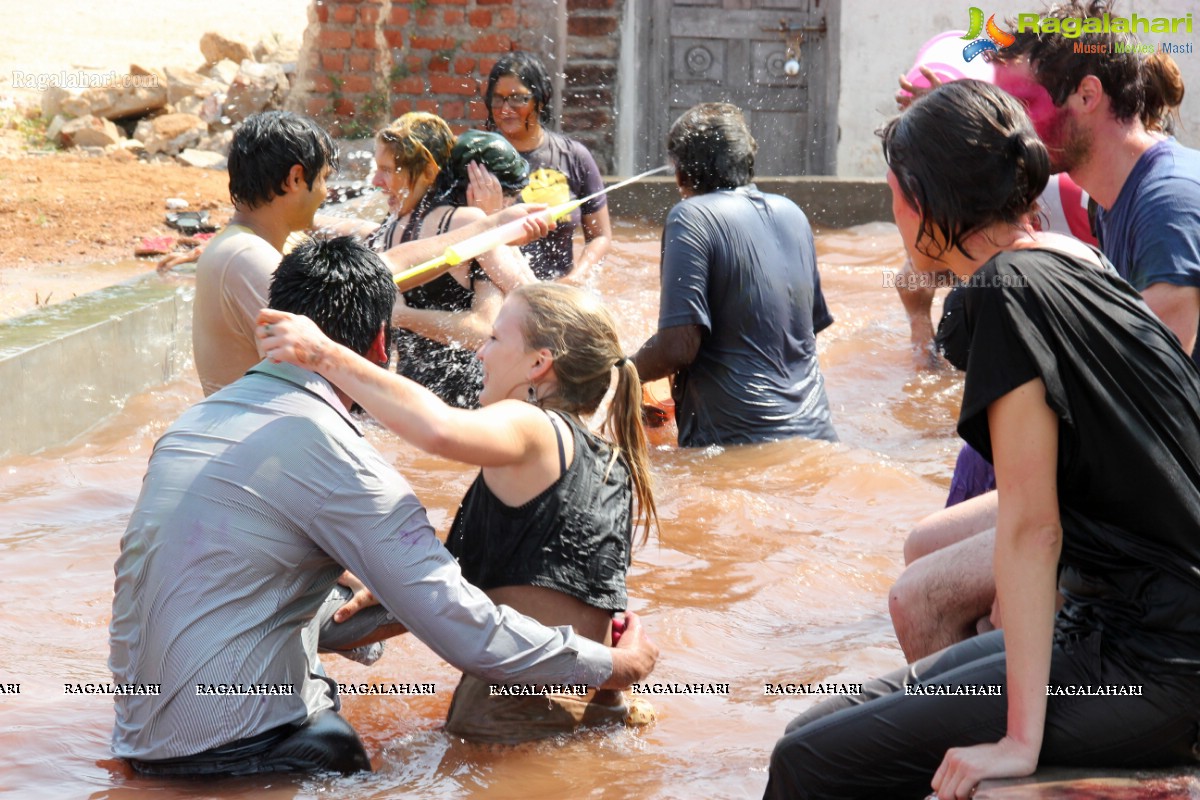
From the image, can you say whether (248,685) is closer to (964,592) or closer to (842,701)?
(842,701)

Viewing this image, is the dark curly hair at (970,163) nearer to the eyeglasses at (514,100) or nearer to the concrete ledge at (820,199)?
the eyeglasses at (514,100)

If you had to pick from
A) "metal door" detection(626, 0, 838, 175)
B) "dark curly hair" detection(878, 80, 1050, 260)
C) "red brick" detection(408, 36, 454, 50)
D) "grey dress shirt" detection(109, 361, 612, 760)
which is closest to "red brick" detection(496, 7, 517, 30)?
"red brick" detection(408, 36, 454, 50)

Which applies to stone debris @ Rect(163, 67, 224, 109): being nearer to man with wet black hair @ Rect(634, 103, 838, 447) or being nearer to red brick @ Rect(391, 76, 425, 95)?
red brick @ Rect(391, 76, 425, 95)

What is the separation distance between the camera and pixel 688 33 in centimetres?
1202

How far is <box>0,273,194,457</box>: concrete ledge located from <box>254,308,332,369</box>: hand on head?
3.45m

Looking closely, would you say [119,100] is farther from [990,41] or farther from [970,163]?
[970,163]

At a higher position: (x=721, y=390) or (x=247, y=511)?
(x=247, y=511)

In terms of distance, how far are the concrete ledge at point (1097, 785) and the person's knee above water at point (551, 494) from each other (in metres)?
1.22

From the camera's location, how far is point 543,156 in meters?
7.25

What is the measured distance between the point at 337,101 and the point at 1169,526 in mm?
10502

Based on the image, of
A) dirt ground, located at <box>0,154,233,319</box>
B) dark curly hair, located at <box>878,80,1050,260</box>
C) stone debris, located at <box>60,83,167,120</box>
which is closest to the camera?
dark curly hair, located at <box>878,80,1050,260</box>

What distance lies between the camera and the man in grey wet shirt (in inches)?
105

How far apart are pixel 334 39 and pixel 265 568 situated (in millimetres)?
9784

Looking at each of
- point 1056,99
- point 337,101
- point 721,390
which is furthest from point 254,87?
point 1056,99
